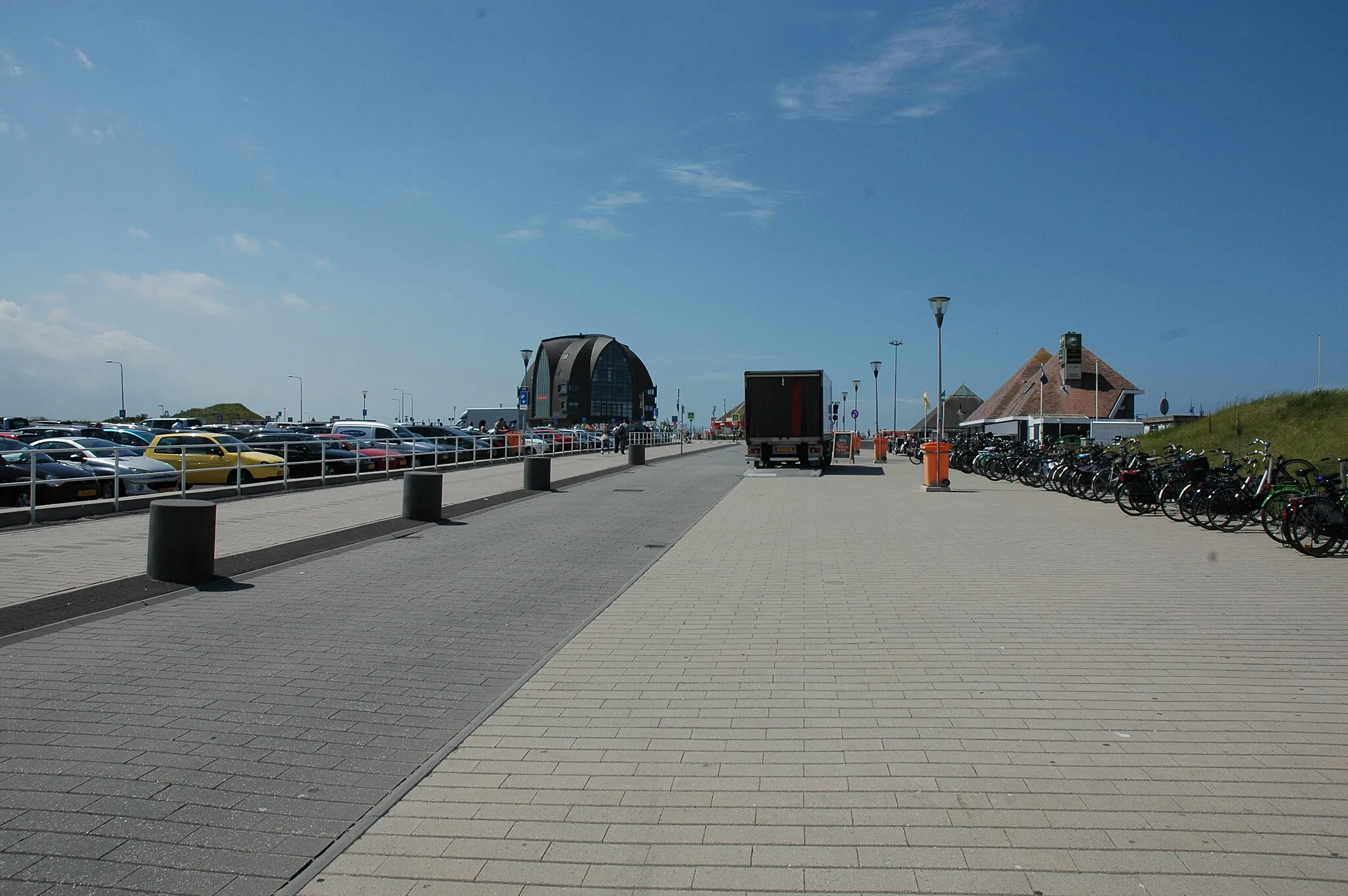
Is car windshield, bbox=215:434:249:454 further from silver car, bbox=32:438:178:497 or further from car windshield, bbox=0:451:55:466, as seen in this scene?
car windshield, bbox=0:451:55:466

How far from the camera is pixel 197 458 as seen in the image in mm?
22531

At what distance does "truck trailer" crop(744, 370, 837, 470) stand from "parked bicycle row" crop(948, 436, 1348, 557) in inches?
357

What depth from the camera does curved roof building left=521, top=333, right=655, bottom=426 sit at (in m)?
169

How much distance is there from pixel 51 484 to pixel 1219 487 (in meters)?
18.3

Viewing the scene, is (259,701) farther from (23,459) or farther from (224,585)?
(23,459)

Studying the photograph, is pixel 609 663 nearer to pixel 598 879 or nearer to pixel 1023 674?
pixel 1023 674

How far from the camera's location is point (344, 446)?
29.7 metres

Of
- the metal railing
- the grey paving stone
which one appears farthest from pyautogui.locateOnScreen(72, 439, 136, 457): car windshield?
the grey paving stone

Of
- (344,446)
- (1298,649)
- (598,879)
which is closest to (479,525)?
(1298,649)

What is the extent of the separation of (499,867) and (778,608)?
5281mm

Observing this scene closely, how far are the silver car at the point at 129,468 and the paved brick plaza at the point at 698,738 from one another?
10.8m

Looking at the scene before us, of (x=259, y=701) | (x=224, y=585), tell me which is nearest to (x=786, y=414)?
(x=224, y=585)

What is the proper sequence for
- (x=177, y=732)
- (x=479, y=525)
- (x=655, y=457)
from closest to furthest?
(x=177, y=732) < (x=479, y=525) < (x=655, y=457)

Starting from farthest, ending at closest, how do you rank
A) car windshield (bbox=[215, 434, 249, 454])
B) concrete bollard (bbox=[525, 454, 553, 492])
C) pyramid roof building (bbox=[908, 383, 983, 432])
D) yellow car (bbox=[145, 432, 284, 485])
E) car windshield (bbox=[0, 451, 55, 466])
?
pyramid roof building (bbox=[908, 383, 983, 432]) < car windshield (bbox=[215, 434, 249, 454]) < concrete bollard (bbox=[525, 454, 553, 492]) < yellow car (bbox=[145, 432, 284, 485]) < car windshield (bbox=[0, 451, 55, 466])
